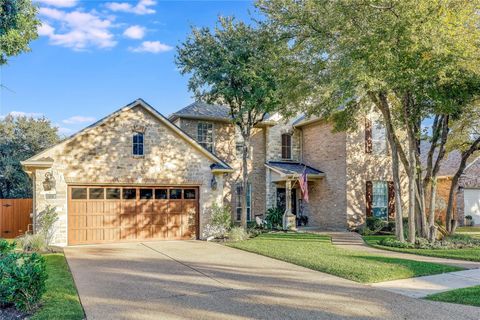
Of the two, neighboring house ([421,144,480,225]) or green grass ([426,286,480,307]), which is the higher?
neighboring house ([421,144,480,225])

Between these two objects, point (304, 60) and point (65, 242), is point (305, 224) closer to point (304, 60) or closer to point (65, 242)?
point (304, 60)

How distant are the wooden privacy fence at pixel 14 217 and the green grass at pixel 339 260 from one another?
421 inches

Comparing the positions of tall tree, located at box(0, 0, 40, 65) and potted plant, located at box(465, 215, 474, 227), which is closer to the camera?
tall tree, located at box(0, 0, 40, 65)

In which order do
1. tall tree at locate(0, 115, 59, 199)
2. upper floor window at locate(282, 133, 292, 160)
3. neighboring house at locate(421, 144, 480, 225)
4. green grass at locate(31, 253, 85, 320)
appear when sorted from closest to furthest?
green grass at locate(31, 253, 85, 320) → upper floor window at locate(282, 133, 292, 160) → neighboring house at locate(421, 144, 480, 225) → tall tree at locate(0, 115, 59, 199)

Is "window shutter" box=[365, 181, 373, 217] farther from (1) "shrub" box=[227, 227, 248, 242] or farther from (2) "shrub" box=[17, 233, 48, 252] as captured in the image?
(2) "shrub" box=[17, 233, 48, 252]

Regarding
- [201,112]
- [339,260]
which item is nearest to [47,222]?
[201,112]

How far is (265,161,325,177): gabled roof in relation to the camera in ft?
68.0

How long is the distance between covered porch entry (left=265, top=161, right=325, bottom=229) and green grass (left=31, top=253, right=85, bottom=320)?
41.1 ft

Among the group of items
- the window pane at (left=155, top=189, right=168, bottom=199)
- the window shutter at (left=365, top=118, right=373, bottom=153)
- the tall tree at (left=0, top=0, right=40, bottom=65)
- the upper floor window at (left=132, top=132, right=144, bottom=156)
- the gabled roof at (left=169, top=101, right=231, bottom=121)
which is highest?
the tall tree at (left=0, top=0, right=40, bottom=65)

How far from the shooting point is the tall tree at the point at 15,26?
1203cm

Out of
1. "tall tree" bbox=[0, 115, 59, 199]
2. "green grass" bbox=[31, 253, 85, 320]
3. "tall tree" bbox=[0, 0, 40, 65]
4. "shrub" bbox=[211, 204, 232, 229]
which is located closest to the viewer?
"green grass" bbox=[31, 253, 85, 320]

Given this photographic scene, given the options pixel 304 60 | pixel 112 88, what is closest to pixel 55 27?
pixel 112 88

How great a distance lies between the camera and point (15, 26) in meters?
12.4

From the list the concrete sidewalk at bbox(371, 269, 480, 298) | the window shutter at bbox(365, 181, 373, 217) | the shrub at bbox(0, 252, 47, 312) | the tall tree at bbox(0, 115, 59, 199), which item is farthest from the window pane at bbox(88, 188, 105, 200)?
the tall tree at bbox(0, 115, 59, 199)
